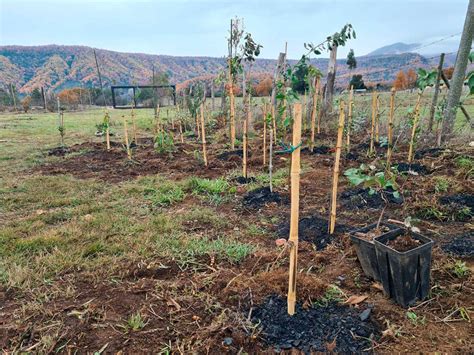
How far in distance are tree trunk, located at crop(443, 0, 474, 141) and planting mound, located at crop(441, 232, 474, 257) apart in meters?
4.35

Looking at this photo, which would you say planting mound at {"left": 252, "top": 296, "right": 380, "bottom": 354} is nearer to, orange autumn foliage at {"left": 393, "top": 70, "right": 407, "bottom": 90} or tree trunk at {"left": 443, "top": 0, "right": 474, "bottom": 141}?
orange autumn foliage at {"left": 393, "top": 70, "right": 407, "bottom": 90}

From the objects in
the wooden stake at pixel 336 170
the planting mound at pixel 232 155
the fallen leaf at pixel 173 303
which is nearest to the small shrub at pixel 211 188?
the planting mound at pixel 232 155

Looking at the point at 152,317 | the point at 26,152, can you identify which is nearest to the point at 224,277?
the point at 152,317

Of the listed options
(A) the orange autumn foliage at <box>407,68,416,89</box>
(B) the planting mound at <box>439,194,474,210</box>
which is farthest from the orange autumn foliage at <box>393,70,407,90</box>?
(B) the planting mound at <box>439,194,474,210</box>

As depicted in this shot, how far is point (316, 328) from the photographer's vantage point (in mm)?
1750

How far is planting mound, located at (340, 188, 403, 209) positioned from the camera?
3.69 meters

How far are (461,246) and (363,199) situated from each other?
1.26 metres

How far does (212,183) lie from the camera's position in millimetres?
4637

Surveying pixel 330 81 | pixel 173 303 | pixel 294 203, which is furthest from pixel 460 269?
pixel 330 81

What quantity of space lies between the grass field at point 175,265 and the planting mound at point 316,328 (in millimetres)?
79

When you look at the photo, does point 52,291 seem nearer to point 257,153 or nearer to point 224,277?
point 224,277

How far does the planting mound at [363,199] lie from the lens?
12.1 feet

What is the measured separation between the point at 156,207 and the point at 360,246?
2.57 m

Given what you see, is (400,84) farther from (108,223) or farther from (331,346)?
(331,346)
